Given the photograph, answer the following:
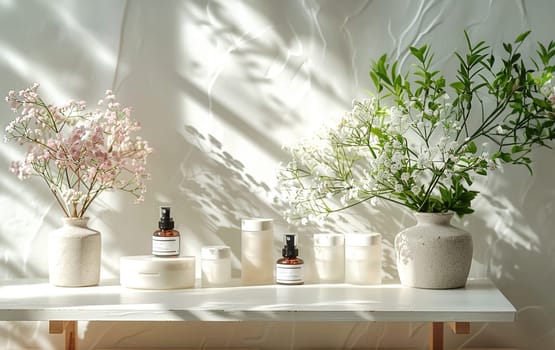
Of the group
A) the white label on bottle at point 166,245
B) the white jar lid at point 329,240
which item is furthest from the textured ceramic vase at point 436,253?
the white label on bottle at point 166,245

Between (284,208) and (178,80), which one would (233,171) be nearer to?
(284,208)

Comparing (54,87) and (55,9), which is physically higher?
(55,9)

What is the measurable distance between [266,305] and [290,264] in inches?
8.8

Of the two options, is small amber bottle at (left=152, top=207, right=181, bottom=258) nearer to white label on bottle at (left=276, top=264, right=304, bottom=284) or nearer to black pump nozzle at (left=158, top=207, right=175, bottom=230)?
black pump nozzle at (left=158, top=207, right=175, bottom=230)

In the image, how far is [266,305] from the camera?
145cm

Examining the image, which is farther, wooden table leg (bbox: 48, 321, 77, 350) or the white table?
wooden table leg (bbox: 48, 321, 77, 350)

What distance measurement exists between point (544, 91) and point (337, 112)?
1.61 feet

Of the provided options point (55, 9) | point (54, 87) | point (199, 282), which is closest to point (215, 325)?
point (199, 282)

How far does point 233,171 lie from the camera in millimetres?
1818

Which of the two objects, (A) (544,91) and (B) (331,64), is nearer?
(A) (544,91)

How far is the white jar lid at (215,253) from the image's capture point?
5.44 feet

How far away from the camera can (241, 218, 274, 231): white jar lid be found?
66.1 inches

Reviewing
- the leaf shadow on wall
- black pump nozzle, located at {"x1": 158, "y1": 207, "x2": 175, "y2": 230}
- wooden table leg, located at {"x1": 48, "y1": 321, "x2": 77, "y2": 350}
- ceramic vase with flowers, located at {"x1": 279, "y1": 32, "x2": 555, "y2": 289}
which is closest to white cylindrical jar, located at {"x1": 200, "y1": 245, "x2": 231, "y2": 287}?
black pump nozzle, located at {"x1": 158, "y1": 207, "x2": 175, "y2": 230}

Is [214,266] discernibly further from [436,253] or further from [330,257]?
[436,253]
